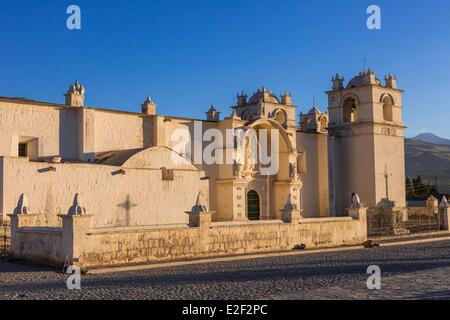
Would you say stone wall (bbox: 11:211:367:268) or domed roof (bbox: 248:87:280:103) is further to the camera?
domed roof (bbox: 248:87:280:103)

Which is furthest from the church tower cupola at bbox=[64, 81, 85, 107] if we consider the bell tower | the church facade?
the bell tower

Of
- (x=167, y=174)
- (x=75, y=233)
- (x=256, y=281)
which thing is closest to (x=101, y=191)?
(x=167, y=174)

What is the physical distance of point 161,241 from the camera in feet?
52.8

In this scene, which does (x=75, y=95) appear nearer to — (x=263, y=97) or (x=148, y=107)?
(x=148, y=107)

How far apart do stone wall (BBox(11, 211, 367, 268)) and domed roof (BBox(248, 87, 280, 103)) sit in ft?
47.2

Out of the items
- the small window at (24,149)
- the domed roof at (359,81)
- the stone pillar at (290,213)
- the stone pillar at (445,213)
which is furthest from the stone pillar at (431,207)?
the small window at (24,149)

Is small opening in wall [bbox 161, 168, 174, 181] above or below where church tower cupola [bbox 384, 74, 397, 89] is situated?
below

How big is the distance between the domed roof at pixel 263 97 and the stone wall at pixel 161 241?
14399mm

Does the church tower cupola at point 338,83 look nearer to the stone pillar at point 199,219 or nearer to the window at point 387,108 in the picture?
the window at point 387,108

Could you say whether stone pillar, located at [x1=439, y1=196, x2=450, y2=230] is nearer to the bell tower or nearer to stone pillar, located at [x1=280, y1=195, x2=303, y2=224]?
the bell tower

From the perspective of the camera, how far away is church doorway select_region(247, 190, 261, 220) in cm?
3011

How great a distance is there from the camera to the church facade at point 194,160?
19.7m

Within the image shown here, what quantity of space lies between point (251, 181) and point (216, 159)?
2873 mm
